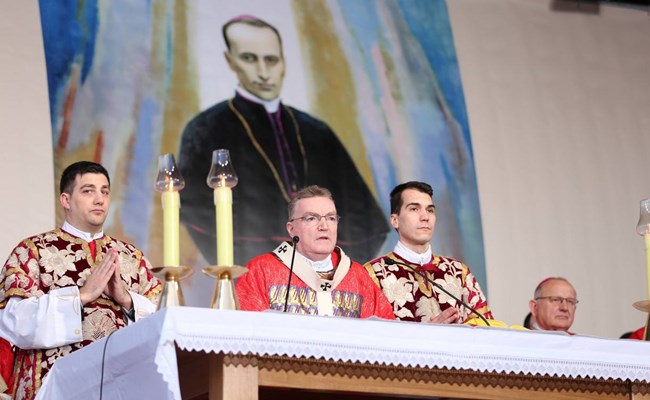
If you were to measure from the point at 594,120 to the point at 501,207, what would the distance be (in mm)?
1248

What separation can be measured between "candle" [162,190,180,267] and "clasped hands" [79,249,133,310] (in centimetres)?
101

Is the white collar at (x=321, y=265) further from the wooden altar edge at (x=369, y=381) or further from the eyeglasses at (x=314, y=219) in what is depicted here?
the wooden altar edge at (x=369, y=381)

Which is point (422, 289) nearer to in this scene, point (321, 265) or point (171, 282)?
point (321, 265)

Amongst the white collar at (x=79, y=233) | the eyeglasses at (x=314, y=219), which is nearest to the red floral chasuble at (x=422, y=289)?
Answer: the eyeglasses at (x=314, y=219)

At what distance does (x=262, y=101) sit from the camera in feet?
28.4

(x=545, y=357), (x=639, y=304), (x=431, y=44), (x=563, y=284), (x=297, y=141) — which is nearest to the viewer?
(x=545, y=357)

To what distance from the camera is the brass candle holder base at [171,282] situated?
12.8 feet

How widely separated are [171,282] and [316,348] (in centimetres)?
55

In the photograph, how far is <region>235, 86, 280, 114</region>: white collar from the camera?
8.60 meters

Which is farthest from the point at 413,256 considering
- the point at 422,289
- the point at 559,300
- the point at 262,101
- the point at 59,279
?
the point at 262,101

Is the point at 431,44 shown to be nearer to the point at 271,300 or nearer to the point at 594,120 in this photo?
the point at 594,120

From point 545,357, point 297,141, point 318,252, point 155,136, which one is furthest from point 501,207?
point 545,357

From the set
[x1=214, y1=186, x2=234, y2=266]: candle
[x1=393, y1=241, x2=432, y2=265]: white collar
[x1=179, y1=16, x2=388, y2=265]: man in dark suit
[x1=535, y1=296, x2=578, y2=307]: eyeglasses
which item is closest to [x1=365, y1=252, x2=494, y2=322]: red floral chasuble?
[x1=393, y1=241, x2=432, y2=265]: white collar

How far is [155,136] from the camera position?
817 cm
